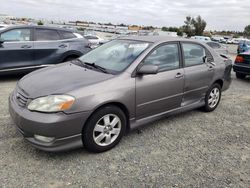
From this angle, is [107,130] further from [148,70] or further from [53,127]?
[148,70]

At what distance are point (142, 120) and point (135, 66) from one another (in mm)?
819

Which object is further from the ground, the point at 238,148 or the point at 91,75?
the point at 91,75

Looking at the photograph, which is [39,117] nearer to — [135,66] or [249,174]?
[135,66]

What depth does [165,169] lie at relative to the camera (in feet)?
9.97

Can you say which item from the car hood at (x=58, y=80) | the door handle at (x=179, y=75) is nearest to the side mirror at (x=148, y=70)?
the car hood at (x=58, y=80)

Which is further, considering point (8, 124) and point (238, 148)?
point (8, 124)

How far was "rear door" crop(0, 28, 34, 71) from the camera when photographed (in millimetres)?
6660

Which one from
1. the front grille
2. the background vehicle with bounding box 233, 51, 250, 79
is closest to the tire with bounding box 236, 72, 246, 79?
the background vehicle with bounding box 233, 51, 250, 79

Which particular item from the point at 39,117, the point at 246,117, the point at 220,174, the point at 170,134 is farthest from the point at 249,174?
the point at 39,117

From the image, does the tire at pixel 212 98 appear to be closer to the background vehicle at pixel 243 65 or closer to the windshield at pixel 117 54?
the windshield at pixel 117 54

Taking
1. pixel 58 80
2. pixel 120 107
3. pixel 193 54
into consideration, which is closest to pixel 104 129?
pixel 120 107

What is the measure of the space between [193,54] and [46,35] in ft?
15.4

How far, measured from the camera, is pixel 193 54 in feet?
14.9

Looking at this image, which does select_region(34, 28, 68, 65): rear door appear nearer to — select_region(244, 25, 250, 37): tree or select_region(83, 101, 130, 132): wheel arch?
select_region(83, 101, 130, 132): wheel arch
